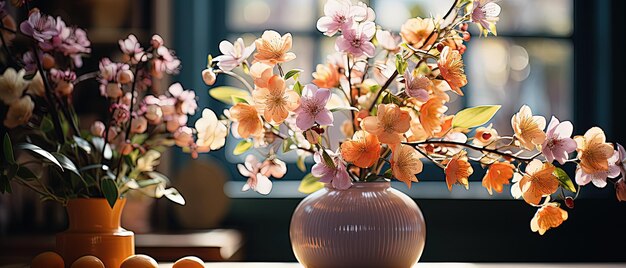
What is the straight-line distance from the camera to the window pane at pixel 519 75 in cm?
319

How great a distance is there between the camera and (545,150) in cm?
118

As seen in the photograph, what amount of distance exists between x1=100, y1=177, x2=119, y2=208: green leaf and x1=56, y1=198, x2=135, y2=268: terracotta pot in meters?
0.07

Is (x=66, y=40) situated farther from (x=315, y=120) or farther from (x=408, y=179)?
(x=408, y=179)

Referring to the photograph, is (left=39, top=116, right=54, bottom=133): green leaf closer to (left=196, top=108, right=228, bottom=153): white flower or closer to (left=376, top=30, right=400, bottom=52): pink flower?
(left=196, top=108, right=228, bottom=153): white flower

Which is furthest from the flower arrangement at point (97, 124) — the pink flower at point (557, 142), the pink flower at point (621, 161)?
the pink flower at point (621, 161)

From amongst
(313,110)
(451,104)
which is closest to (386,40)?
(313,110)

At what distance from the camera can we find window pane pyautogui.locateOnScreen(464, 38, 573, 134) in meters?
3.19

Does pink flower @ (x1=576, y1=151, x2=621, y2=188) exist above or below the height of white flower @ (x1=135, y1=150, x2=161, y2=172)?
above

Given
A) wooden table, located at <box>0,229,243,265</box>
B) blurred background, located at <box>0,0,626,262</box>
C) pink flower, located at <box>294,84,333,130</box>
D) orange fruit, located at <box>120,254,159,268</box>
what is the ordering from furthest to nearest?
blurred background, located at <box>0,0,626,262</box>
wooden table, located at <box>0,229,243,265</box>
orange fruit, located at <box>120,254,159,268</box>
pink flower, located at <box>294,84,333,130</box>

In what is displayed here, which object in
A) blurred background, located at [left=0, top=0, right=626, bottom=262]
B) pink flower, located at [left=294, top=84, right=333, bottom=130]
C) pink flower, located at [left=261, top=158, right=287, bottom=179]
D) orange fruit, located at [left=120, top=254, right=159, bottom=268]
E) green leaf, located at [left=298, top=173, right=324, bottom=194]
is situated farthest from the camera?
blurred background, located at [left=0, top=0, right=626, bottom=262]

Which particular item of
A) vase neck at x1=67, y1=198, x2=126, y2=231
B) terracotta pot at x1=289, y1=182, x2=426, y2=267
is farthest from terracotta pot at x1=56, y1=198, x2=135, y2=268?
terracotta pot at x1=289, y1=182, x2=426, y2=267

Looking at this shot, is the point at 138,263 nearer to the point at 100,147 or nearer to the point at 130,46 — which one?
the point at 100,147

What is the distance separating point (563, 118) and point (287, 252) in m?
1.25

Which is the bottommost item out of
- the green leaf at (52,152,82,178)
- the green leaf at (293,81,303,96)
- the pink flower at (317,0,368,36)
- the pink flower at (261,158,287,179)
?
the pink flower at (261,158,287,179)
